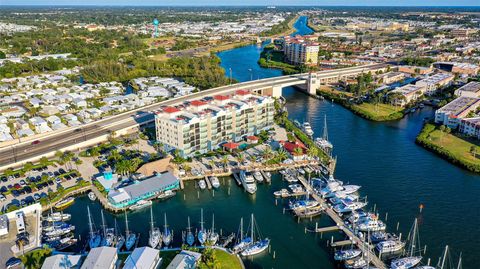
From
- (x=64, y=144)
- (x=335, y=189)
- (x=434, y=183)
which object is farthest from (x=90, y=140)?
(x=434, y=183)

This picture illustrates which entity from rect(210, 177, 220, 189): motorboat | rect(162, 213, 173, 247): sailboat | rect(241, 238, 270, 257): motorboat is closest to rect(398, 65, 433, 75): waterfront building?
rect(210, 177, 220, 189): motorboat

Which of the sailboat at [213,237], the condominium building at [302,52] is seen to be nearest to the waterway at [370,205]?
the sailboat at [213,237]

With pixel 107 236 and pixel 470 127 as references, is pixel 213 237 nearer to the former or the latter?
pixel 107 236

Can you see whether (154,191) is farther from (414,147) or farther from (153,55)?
(153,55)

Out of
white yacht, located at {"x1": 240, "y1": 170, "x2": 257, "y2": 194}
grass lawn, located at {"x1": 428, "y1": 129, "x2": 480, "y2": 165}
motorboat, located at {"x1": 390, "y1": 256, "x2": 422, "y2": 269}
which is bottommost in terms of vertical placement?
motorboat, located at {"x1": 390, "y1": 256, "x2": 422, "y2": 269}

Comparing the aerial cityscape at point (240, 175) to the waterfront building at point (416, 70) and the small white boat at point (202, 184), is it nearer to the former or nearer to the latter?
the small white boat at point (202, 184)

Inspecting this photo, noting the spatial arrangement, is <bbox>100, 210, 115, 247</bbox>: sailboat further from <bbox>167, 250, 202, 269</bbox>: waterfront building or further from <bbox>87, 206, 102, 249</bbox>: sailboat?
<bbox>167, 250, 202, 269</bbox>: waterfront building
